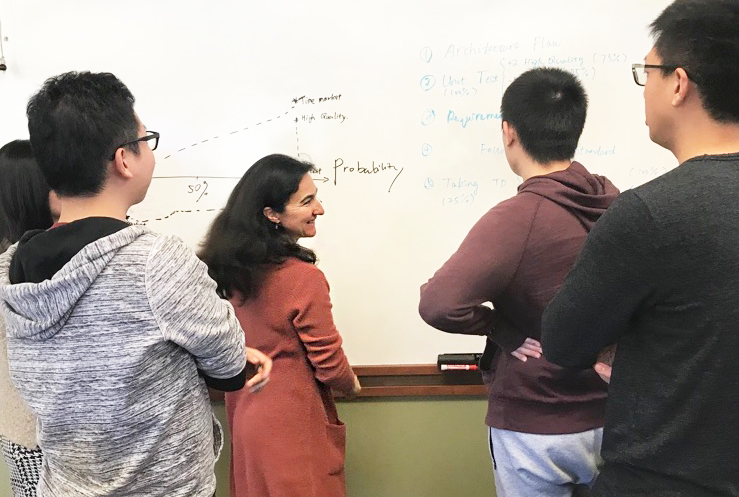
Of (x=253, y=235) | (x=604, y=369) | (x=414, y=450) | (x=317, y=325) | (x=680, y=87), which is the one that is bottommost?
(x=414, y=450)

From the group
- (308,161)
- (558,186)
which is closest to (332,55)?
(308,161)

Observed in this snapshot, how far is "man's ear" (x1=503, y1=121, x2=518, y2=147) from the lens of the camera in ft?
3.99

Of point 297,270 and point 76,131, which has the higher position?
point 76,131

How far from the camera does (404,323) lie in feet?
5.66

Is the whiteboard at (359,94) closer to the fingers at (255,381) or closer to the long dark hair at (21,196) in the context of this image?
the long dark hair at (21,196)

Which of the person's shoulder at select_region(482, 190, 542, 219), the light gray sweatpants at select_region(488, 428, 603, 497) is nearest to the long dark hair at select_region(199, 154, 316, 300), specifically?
the person's shoulder at select_region(482, 190, 542, 219)

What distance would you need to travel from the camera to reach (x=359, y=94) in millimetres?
1631

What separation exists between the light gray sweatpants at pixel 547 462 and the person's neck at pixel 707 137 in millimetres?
640

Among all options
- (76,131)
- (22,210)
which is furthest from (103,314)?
(22,210)

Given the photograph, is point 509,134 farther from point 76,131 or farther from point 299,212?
point 76,131

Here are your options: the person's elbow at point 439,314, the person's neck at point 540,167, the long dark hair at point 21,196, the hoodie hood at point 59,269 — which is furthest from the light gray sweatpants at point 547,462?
the long dark hair at point 21,196

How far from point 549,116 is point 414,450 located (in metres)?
1.16

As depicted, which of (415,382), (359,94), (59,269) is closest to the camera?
(59,269)

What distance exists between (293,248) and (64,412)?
0.68 meters
